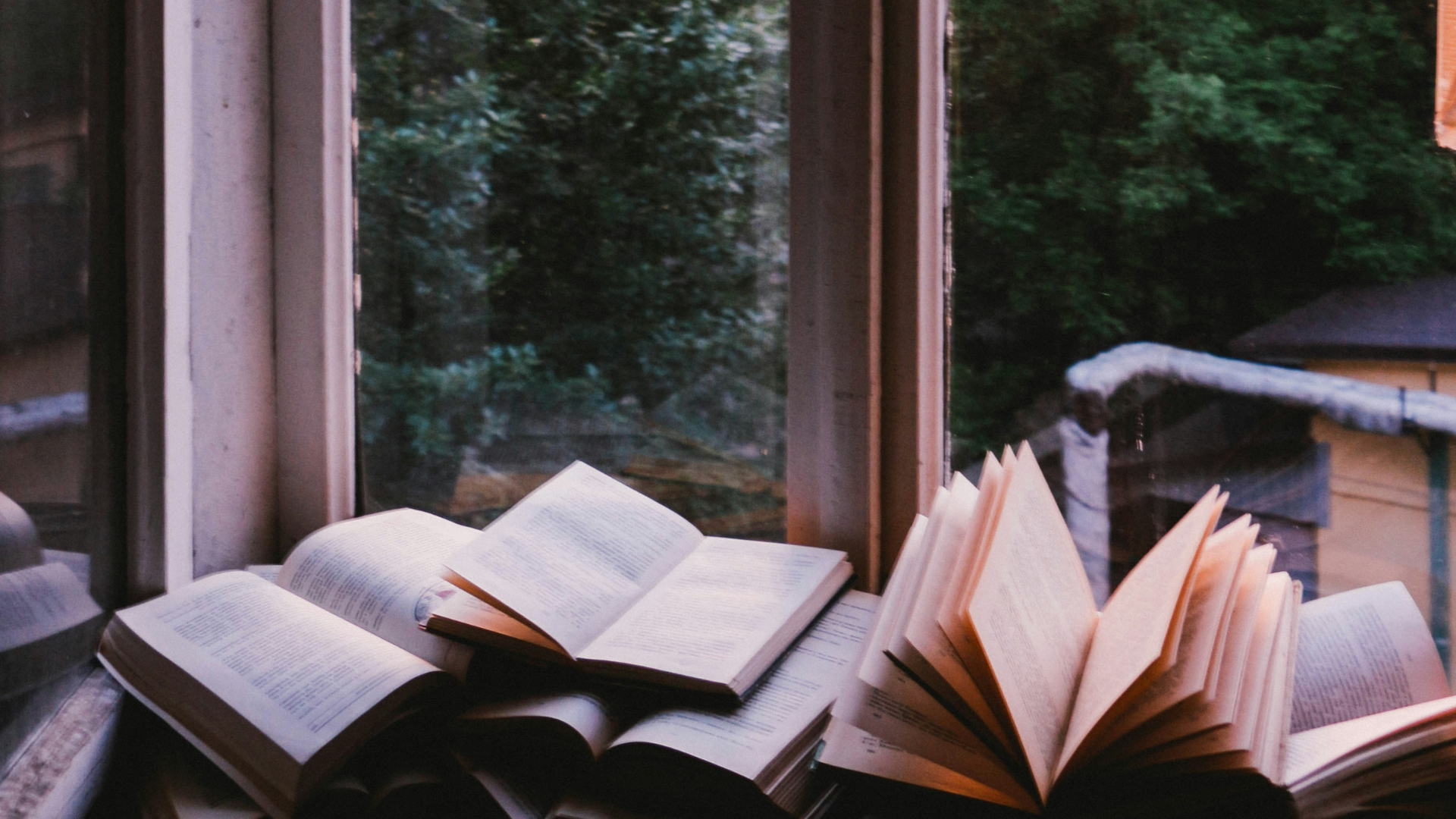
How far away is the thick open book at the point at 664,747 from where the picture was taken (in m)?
0.64

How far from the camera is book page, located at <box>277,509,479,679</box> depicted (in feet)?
2.84

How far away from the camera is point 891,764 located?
59 centimetres

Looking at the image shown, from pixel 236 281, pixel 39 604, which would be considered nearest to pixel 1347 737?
pixel 39 604

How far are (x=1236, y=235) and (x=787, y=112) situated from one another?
0.50 m

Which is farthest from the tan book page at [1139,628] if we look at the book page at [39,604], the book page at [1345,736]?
the book page at [39,604]

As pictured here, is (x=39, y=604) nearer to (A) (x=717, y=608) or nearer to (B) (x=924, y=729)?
(A) (x=717, y=608)

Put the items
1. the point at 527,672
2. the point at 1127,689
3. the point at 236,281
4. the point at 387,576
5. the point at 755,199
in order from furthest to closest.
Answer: the point at 236,281 → the point at 755,199 → the point at 387,576 → the point at 527,672 → the point at 1127,689

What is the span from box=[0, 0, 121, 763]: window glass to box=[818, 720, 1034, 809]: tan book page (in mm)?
685

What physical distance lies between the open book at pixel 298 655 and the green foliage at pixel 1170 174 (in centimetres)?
62

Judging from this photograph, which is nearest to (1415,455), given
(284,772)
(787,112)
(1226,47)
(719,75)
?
(1226,47)

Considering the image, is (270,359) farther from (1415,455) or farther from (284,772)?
(1415,455)

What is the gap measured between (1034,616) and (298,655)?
66 centimetres

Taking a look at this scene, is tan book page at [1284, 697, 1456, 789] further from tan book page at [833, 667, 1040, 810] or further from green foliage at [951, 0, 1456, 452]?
green foliage at [951, 0, 1456, 452]

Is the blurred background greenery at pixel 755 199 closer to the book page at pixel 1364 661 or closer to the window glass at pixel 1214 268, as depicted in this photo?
the window glass at pixel 1214 268
